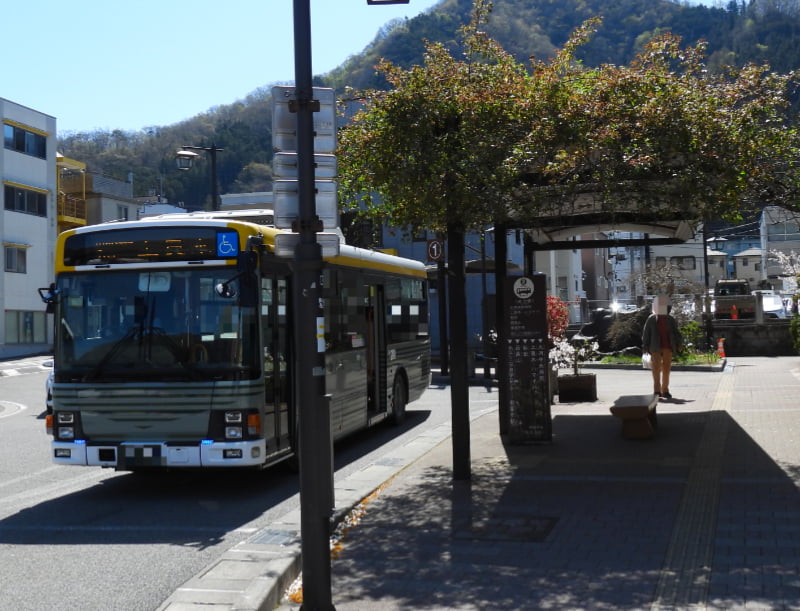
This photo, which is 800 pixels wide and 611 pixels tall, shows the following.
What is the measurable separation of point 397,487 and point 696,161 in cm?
429

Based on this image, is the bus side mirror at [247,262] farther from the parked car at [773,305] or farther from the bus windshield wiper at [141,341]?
the parked car at [773,305]

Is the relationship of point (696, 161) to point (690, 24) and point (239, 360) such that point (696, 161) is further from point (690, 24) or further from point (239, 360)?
point (690, 24)

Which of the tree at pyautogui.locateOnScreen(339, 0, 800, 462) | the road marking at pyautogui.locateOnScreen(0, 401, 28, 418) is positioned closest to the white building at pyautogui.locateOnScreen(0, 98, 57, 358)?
the road marking at pyautogui.locateOnScreen(0, 401, 28, 418)

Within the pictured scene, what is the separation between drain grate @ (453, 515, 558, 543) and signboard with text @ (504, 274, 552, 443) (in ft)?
13.6

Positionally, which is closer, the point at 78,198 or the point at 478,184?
the point at 478,184

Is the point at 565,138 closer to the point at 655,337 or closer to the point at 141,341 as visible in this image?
the point at 141,341

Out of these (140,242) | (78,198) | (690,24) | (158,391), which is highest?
(690,24)

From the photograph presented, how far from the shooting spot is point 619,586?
606 centimetres

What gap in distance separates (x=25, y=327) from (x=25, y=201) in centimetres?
707

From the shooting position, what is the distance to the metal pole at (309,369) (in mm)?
5582

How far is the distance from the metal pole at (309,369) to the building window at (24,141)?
50843 millimetres

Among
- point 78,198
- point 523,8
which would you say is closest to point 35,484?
point 78,198

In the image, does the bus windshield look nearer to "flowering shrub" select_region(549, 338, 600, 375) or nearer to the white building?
"flowering shrub" select_region(549, 338, 600, 375)

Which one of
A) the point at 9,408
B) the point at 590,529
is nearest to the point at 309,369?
the point at 590,529
